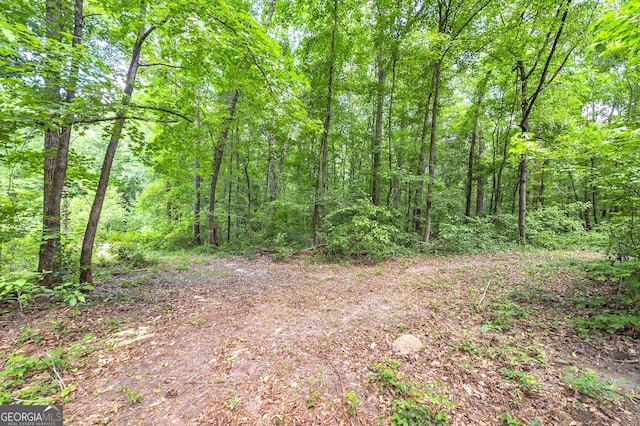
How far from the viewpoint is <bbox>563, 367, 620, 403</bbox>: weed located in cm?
245

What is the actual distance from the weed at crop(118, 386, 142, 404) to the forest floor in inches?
0.9

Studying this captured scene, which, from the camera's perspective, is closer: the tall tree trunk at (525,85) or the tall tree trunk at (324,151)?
the tall tree trunk at (525,85)

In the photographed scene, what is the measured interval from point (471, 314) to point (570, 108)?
44.9ft

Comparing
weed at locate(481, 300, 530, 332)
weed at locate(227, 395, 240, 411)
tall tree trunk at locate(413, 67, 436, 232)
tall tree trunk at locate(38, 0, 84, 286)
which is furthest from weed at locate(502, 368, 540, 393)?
tall tree trunk at locate(413, 67, 436, 232)

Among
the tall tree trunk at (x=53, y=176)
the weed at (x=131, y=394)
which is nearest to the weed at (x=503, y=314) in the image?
the weed at (x=131, y=394)

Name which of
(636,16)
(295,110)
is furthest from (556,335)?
(295,110)

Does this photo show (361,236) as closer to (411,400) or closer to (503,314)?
(503,314)

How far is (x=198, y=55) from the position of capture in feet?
17.0

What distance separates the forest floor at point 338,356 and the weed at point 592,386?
0.01 m

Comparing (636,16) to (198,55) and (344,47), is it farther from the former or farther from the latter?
(344,47)

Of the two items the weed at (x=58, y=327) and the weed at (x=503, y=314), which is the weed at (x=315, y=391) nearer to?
the weed at (x=503, y=314)

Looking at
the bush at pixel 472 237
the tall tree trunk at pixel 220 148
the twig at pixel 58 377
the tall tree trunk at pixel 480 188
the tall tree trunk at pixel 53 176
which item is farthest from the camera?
the tall tree trunk at pixel 480 188

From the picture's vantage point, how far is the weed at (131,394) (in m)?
2.49

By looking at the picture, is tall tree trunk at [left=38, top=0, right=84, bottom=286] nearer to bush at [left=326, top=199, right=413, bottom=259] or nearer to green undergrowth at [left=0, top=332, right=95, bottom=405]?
green undergrowth at [left=0, top=332, right=95, bottom=405]
